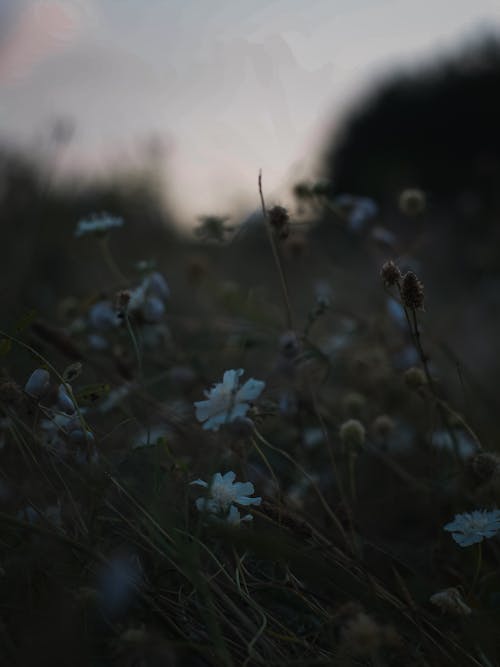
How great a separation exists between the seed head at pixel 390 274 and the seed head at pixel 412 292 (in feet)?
0.06

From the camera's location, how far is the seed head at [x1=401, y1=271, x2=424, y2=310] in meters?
0.76

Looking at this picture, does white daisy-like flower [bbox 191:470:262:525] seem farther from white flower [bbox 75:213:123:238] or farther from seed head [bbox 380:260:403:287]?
white flower [bbox 75:213:123:238]

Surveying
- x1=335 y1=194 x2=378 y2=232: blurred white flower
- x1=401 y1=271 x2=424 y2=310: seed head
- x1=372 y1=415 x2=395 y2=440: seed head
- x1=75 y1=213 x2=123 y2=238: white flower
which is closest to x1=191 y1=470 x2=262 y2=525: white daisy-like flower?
x1=401 y1=271 x2=424 y2=310: seed head

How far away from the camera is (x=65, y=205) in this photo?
4.04 m

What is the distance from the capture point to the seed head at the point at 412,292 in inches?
30.0

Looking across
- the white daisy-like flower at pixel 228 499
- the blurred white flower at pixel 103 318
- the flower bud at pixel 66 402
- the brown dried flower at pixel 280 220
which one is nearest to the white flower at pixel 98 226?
the blurred white flower at pixel 103 318

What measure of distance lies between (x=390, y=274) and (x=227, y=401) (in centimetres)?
24

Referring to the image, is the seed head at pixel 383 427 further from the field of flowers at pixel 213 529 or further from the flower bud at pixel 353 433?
the flower bud at pixel 353 433

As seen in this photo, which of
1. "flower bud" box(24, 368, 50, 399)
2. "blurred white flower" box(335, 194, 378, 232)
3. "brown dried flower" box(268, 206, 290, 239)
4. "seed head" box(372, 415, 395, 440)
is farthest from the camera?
"blurred white flower" box(335, 194, 378, 232)

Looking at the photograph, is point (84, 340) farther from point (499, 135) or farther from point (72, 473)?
point (499, 135)

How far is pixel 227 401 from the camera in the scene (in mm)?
720

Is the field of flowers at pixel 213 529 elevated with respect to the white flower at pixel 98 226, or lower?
lower

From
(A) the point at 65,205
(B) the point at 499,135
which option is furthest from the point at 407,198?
(B) the point at 499,135

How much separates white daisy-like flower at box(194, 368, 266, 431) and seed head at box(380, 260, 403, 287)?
20 cm
